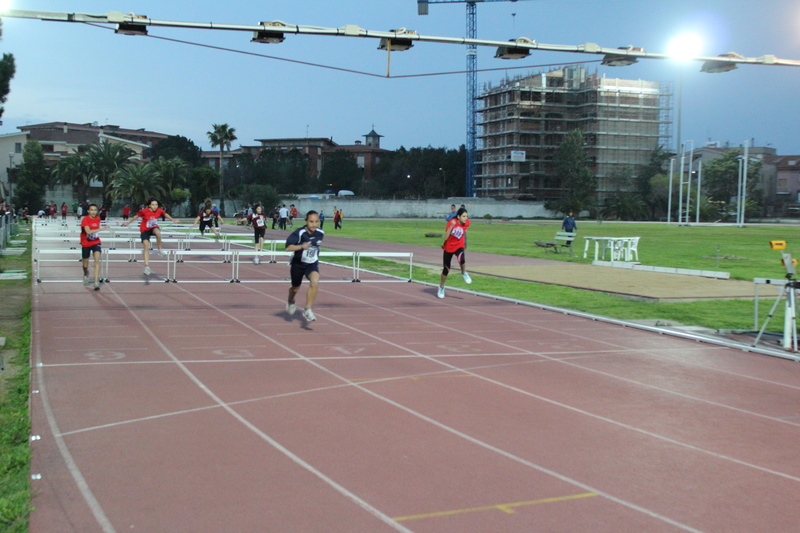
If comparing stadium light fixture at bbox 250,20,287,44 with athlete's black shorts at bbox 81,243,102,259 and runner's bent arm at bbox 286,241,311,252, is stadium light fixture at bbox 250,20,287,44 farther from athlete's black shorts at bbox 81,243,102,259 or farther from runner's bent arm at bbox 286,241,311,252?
athlete's black shorts at bbox 81,243,102,259

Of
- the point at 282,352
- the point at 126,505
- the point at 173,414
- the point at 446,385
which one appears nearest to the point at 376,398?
the point at 446,385

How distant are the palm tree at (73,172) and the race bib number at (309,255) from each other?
2851 inches

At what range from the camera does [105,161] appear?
77.9 meters

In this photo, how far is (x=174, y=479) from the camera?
5078 millimetres

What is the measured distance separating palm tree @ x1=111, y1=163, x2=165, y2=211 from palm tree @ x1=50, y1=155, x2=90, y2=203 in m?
4.99

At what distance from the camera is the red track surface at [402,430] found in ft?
15.2

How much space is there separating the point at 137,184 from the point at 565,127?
56.2 m

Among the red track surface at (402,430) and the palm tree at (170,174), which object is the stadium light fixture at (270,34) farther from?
the palm tree at (170,174)

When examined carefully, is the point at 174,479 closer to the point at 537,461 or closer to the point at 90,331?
the point at 537,461

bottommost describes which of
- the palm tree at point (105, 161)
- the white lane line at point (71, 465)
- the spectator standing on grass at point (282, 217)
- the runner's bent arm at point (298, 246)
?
the white lane line at point (71, 465)

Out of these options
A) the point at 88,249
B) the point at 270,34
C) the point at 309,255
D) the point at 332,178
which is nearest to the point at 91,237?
the point at 88,249

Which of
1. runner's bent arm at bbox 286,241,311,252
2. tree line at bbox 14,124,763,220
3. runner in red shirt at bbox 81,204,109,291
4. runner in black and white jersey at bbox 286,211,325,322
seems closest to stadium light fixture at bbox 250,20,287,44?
runner in black and white jersey at bbox 286,211,325,322

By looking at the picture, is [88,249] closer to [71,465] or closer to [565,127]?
[71,465]

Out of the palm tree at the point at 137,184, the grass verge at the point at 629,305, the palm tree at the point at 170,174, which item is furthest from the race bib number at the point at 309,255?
the palm tree at the point at 170,174
